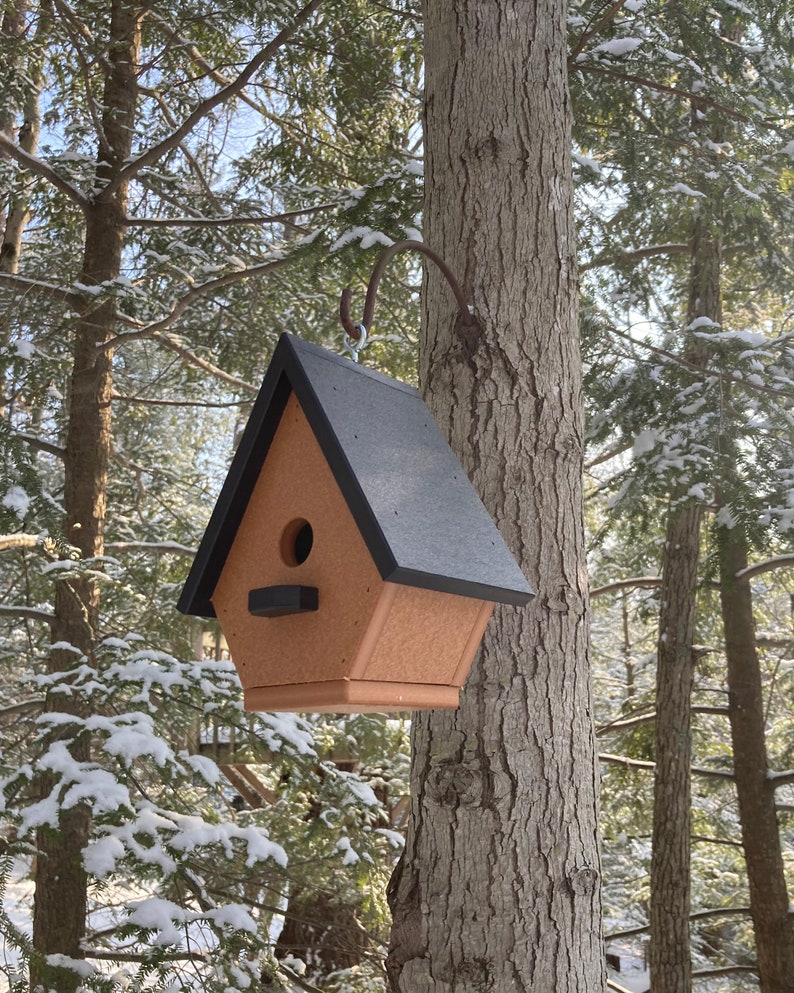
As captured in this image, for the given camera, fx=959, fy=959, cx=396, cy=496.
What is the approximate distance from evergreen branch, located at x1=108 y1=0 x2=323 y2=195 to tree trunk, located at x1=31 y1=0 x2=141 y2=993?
142 millimetres

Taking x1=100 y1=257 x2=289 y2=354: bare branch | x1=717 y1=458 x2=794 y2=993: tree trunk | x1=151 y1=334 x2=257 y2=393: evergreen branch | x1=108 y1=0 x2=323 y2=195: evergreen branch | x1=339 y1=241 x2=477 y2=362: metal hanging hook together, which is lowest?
x1=717 y1=458 x2=794 y2=993: tree trunk

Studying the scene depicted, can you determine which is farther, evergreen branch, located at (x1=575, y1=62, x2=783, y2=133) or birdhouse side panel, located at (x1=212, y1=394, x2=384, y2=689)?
evergreen branch, located at (x1=575, y1=62, x2=783, y2=133)

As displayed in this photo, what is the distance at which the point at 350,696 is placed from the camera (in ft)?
5.29

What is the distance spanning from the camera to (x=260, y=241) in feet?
19.9

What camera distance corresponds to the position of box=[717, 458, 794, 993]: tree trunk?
7.00 meters

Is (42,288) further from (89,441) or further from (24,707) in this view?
(24,707)

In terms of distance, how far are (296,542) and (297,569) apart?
0.10 metres

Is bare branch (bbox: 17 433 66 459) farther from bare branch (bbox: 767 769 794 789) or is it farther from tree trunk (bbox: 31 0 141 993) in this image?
bare branch (bbox: 767 769 794 789)

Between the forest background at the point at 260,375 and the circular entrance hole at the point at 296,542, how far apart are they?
6.26 feet

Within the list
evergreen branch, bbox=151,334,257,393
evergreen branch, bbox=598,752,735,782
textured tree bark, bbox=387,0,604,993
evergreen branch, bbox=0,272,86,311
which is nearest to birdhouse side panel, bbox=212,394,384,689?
textured tree bark, bbox=387,0,604,993

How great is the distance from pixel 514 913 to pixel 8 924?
6.44 ft

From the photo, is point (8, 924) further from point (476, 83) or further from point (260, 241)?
point (260, 241)

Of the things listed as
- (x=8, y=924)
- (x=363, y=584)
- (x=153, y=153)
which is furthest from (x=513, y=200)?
(x=153, y=153)

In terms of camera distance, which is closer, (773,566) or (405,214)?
(405,214)
